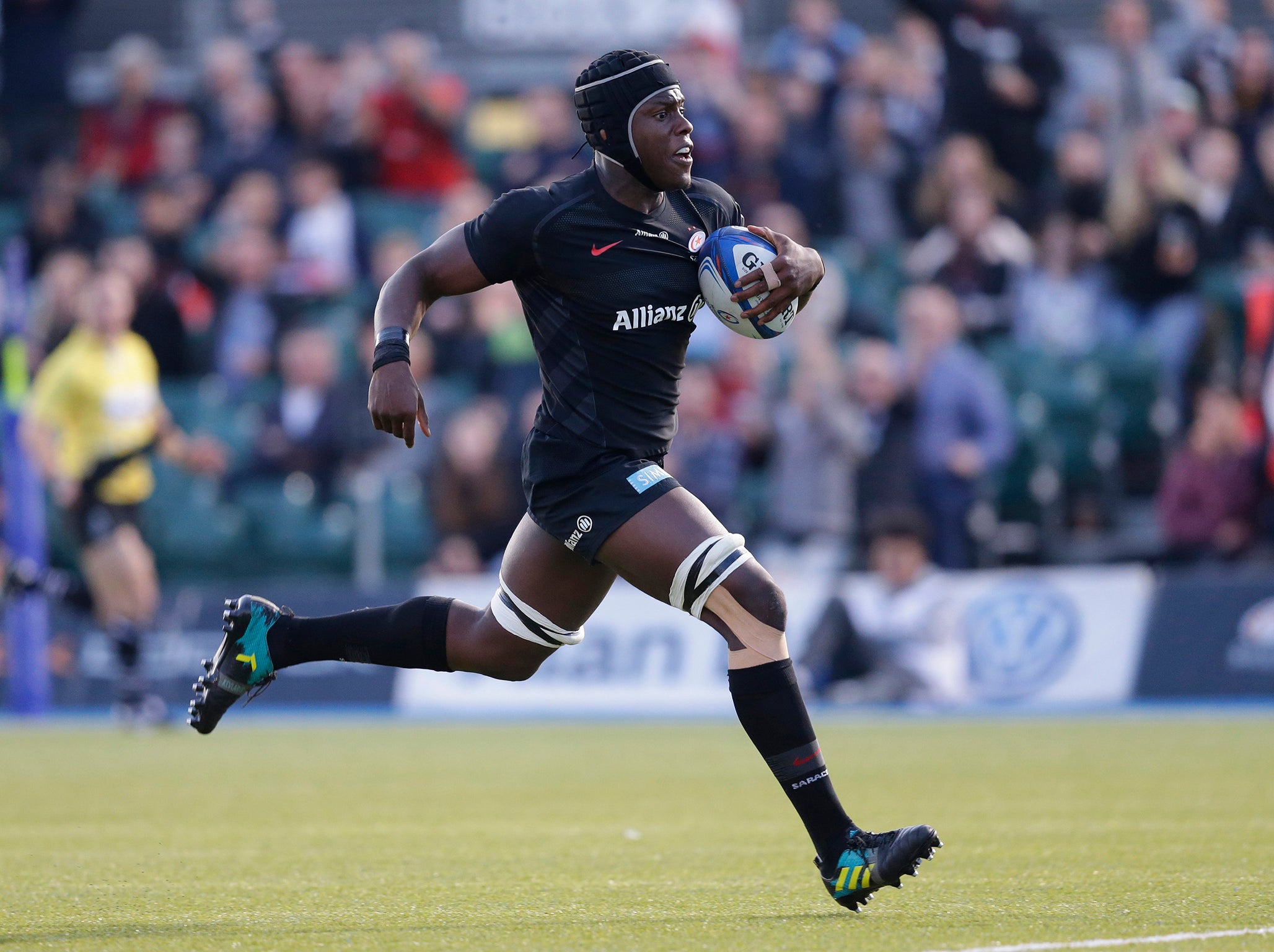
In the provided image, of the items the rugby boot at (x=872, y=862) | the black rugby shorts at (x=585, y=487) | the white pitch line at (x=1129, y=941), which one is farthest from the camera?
the black rugby shorts at (x=585, y=487)

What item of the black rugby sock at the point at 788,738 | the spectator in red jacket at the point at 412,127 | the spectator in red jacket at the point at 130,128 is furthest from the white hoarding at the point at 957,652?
the black rugby sock at the point at 788,738

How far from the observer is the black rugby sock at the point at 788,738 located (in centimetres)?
521

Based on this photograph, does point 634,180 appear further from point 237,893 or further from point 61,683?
point 61,683

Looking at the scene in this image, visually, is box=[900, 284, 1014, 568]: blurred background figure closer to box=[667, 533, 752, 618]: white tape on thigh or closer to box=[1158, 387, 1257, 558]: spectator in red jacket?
box=[1158, 387, 1257, 558]: spectator in red jacket

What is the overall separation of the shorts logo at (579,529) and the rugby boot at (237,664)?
3.80 feet

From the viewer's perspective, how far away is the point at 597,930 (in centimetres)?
475

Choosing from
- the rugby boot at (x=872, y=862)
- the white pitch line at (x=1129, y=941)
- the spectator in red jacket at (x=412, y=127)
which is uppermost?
the spectator in red jacket at (x=412, y=127)

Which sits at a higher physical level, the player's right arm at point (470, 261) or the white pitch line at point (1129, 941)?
the player's right arm at point (470, 261)

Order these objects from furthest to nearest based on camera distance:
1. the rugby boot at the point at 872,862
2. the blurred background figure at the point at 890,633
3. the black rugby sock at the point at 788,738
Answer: the blurred background figure at the point at 890,633 < the black rugby sock at the point at 788,738 < the rugby boot at the point at 872,862

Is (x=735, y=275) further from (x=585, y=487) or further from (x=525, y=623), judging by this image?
(x=525, y=623)

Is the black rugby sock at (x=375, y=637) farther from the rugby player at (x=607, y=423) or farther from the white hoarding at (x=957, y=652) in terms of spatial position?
the white hoarding at (x=957, y=652)

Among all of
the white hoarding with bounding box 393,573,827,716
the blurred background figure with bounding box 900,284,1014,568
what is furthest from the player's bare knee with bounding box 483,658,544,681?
the blurred background figure with bounding box 900,284,1014,568

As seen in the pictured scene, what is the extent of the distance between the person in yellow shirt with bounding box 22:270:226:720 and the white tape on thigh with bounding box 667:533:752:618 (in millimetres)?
8328

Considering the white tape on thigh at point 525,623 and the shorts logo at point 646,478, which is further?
the white tape on thigh at point 525,623
